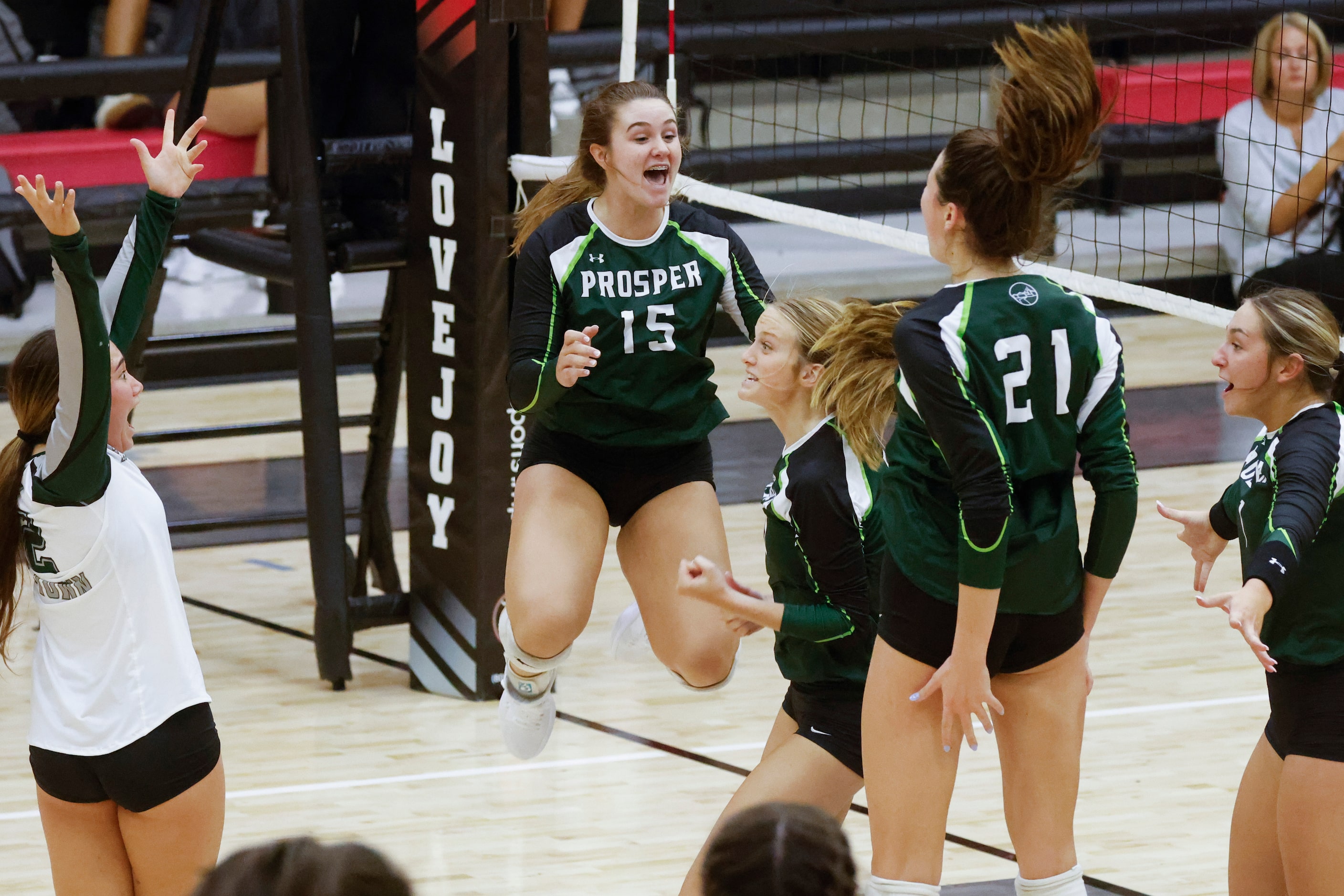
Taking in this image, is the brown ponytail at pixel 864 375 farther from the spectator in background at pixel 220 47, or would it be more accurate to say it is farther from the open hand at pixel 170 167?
the spectator in background at pixel 220 47

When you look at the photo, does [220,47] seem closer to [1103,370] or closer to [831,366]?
[831,366]

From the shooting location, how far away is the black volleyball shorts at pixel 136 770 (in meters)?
2.83

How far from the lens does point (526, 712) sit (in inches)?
166

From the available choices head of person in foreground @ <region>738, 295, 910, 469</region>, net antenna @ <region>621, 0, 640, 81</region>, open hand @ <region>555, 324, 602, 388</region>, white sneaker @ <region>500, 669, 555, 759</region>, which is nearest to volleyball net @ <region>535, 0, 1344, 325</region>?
net antenna @ <region>621, 0, 640, 81</region>

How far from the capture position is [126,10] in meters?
A: 8.28

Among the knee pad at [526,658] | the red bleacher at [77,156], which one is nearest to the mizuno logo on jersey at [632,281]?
the knee pad at [526,658]

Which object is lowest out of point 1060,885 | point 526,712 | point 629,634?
point 526,712

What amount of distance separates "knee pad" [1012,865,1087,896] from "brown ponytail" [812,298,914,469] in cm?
77

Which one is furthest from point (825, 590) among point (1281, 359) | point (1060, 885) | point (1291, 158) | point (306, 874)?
point (1291, 158)

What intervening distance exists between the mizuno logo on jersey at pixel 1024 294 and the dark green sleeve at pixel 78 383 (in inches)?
55.0

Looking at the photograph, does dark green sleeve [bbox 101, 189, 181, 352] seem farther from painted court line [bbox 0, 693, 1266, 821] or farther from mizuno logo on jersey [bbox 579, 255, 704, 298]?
painted court line [bbox 0, 693, 1266, 821]

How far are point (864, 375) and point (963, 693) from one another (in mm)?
753

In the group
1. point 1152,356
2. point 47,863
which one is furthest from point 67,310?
point 1152,356

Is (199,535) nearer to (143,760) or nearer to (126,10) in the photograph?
(126,10)
